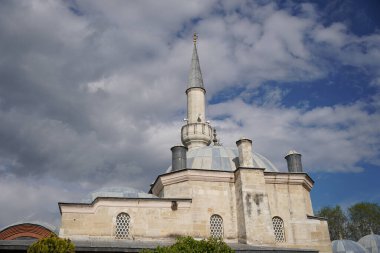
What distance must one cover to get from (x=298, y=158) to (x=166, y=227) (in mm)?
7470

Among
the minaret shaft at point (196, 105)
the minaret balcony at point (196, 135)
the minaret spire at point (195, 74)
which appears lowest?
the minaret balcony at point (196, 135)

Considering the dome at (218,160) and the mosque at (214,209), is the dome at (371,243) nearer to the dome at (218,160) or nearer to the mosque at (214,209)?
the mosque at (214,209)

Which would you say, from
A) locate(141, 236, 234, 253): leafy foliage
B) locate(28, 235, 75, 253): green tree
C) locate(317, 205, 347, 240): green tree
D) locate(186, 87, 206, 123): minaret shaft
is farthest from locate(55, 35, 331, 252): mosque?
locate(317, 205, 347, 240): green tree

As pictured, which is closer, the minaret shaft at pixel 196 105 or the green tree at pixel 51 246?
the green tree at pixel 51 246

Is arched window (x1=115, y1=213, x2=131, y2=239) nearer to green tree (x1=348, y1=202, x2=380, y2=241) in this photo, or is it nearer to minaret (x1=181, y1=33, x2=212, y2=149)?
minaret (x1=181, y1=33, x2=212, y2=149)

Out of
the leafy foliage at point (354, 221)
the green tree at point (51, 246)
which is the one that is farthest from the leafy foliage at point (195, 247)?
the leafy foliage at point (354, 221)

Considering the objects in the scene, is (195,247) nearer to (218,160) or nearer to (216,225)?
(216,225)

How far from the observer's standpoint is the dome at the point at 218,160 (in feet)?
57.4

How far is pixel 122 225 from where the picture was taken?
14.9 meters

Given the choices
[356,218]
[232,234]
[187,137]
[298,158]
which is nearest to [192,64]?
[187,137]

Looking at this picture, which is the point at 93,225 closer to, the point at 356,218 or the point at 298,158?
the point at 298,158

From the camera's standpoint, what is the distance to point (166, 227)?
49.5ft

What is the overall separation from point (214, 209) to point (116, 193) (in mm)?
4224

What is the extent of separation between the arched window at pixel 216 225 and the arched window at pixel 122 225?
350 cm
